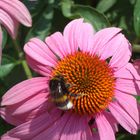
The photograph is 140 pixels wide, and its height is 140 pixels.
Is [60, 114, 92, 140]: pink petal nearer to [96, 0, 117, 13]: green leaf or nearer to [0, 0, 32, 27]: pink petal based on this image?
[0, 0, 32, 27]: pink petal

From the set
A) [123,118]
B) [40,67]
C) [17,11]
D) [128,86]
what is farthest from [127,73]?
[17,11]

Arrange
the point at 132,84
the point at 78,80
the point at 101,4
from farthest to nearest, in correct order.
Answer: the point at 101,4, the point at 132,84, the point at 78,80

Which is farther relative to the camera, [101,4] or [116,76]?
[101,4]

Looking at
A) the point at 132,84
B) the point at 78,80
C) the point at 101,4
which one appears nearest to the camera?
the point at 78,80

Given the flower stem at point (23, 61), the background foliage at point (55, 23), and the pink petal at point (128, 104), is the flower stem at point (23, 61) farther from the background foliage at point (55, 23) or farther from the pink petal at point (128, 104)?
A: the pink petal at point (128, 104)

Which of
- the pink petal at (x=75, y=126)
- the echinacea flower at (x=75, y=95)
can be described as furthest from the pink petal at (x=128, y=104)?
the pink petal at (x=75, y=126)

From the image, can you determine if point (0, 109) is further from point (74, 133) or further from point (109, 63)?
point (109, 63)

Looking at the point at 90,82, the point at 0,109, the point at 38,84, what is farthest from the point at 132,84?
the point at 0,109
